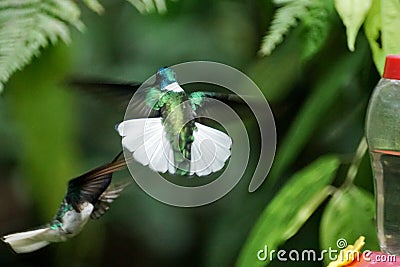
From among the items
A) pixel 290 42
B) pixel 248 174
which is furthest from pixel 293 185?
pixel 290 42

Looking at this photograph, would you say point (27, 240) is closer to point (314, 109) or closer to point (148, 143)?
point (148, 143)

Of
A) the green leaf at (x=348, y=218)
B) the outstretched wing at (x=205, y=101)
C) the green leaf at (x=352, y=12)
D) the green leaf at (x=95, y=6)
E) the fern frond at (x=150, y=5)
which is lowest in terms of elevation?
the green leaf at (x=348, y=218)

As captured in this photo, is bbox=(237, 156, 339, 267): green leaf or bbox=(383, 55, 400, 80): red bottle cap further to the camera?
bbox=(237, 156, 339, 267): green leaf

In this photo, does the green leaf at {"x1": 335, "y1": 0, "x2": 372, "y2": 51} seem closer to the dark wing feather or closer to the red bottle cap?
the red bottle cap

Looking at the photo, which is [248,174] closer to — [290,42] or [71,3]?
[290,42]

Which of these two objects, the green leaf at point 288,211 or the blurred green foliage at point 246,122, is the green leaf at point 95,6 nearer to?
the blurred green foliage at point 246,122

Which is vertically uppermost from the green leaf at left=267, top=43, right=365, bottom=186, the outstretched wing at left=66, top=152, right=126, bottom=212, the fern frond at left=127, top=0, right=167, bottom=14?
the fern frond at left=127, top=0, right=167, bottom=14

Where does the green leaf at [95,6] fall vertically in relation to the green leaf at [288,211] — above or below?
above

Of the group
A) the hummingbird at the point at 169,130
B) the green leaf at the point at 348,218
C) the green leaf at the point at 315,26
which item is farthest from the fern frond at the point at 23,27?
the green leaf at the point at 348,218

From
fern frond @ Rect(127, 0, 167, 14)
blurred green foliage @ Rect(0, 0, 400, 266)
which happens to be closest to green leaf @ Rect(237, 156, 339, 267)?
blurred green foliage @ Rect(0, 0, 400, 266)
